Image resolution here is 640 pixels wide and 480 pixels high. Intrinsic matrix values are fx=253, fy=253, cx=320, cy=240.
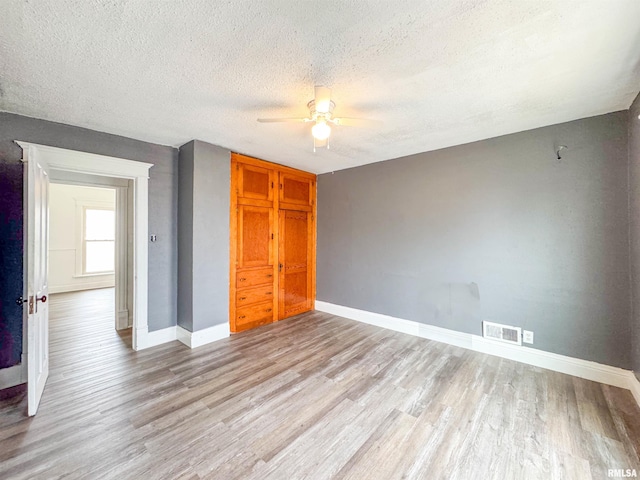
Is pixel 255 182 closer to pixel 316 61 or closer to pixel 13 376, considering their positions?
pixel 316 61

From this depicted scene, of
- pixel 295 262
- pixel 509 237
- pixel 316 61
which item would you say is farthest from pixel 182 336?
pixel 509 237

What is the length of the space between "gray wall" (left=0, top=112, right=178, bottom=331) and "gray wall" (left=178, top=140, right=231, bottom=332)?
0.39 ft

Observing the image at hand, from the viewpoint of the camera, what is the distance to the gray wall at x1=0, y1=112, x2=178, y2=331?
8.98 ft

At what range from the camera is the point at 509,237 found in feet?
9.37

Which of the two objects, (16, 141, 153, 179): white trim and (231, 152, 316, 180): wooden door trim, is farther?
(231, 152, 316, 180): wooden door trim

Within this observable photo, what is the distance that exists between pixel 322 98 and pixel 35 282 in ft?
8.81

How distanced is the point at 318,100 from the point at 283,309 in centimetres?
327

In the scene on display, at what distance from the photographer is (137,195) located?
302cm

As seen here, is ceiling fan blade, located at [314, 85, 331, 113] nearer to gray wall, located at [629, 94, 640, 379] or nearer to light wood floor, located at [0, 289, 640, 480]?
light wood floor, located at [0, 289, 640, 480]

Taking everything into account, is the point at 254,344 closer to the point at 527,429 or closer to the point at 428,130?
the point at 527,429

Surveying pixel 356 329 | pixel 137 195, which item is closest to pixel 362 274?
pixel 356 329

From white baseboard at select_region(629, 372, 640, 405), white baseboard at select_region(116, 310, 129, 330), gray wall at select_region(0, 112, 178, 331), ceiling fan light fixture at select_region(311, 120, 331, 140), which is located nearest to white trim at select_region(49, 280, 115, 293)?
white baseboard at select_region(116, 310, 129, 330)

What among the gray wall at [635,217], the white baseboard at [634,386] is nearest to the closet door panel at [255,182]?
the gray wall at [635,217]

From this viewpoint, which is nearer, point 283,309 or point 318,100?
point 318,100
